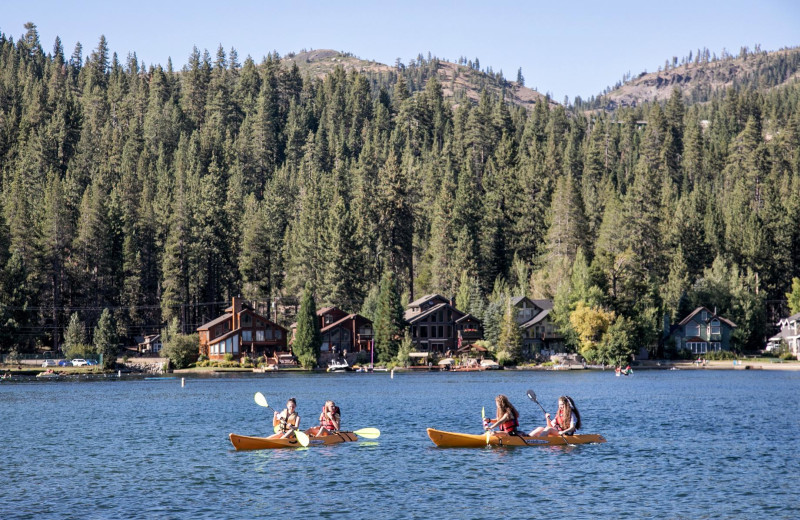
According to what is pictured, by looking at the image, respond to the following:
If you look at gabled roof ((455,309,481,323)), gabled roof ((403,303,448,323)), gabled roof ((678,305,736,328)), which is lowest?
gabled roof ((678,305,736,328))

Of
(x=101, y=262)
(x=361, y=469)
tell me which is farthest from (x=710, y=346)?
(x=361, y=469)

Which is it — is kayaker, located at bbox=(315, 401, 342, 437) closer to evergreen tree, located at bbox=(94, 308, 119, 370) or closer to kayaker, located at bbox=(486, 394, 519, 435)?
kayaker, located at bbox=(486, 394, 519, 435)

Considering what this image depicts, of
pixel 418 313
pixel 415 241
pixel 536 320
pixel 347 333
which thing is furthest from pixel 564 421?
pixel 415 241

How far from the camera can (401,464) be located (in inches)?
1467

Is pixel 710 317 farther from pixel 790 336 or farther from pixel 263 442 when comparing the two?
pixel 263 442

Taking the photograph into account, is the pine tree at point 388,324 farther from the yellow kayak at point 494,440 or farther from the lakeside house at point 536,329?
the yellow kayak at point 494,440

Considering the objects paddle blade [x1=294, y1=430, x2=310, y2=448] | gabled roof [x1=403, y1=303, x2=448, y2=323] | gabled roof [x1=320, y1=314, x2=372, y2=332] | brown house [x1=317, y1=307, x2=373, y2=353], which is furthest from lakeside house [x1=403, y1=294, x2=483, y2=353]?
paddle blade [x1=294, y1=430, x2=310, y2=448]

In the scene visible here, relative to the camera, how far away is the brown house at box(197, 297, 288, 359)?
119m

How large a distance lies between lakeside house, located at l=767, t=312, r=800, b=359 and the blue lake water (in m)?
56.1

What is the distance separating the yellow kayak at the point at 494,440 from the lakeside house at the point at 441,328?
85.1 meters

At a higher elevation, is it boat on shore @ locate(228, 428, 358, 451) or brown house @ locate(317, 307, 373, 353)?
brown house @ locate(317, 307, 373, 353)

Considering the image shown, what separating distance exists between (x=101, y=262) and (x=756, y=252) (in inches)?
3745

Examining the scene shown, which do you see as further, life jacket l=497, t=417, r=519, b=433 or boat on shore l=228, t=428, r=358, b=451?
boat on shore l=228, t=428, r=358, b=451

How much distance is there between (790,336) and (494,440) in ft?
320
